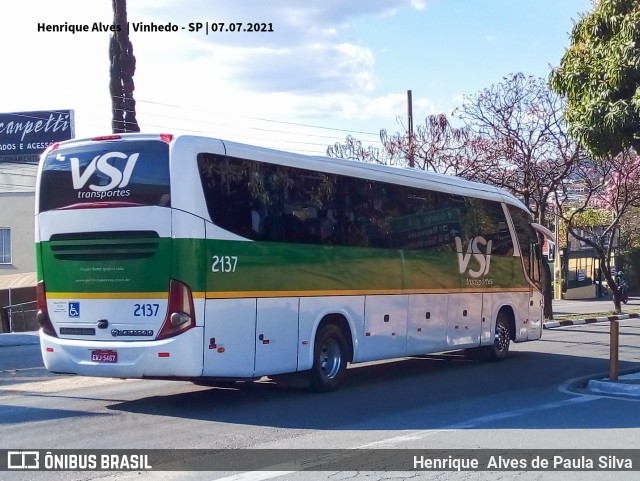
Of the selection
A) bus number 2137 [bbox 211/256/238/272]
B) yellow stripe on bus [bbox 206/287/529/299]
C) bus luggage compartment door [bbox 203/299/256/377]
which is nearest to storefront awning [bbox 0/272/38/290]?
yellow stripe on bus [bbox 206/287/529/299]

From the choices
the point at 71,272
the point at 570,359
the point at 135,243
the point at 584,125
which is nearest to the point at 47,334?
the point at 71,272

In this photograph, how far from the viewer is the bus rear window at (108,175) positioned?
36.1ft

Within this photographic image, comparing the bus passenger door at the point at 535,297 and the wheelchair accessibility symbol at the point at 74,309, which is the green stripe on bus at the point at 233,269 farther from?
the bus passenger door at the point at 535,297

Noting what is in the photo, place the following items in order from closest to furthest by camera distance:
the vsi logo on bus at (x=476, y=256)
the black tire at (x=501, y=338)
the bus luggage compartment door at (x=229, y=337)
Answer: the bus luggage compartment door at (x=229, y=337) → the vsi logo on bus at (x=476, y=256) → the black tire at (x=501, y=338)

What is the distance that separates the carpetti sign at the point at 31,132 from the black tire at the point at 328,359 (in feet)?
99.1

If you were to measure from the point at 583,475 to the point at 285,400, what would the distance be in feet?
17.1

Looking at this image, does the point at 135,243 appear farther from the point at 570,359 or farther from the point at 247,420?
the point at 570,359

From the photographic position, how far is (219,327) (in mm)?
11211

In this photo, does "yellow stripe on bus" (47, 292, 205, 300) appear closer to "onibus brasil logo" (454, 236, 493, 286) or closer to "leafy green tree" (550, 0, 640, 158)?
"leafy green tree" (550, 0, 640, 158)

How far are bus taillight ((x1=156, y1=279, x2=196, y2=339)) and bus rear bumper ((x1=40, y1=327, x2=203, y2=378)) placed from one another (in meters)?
0.08

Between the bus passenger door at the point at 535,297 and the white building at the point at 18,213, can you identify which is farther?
the white building at the point at 18,213

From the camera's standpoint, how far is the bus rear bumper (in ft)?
35.4

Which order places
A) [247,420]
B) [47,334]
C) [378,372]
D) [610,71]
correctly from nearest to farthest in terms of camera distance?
[247,420] → [47,334] → [610,71] → [378,372]

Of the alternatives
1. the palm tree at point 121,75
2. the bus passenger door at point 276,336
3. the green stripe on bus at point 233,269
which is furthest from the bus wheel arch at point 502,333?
the palm tree at point 121,75
